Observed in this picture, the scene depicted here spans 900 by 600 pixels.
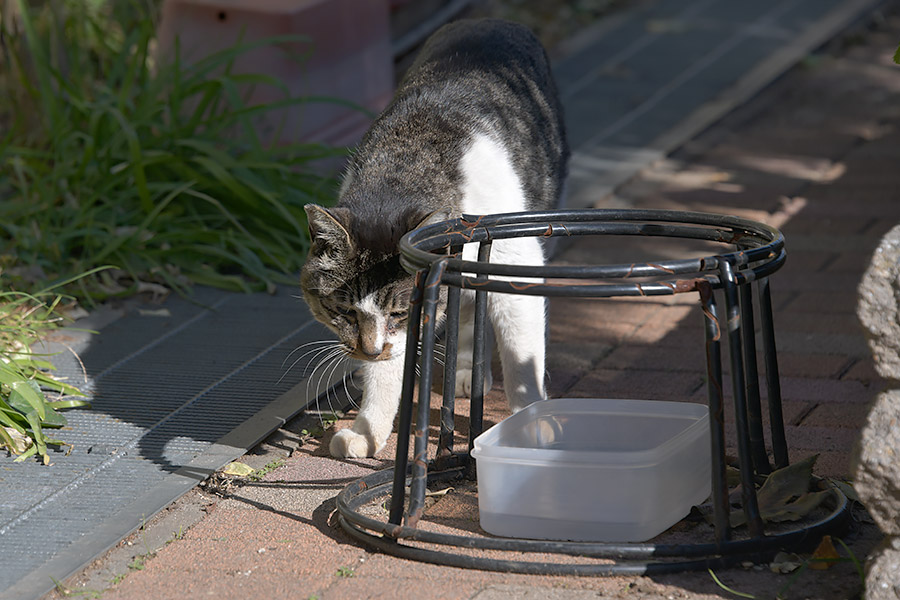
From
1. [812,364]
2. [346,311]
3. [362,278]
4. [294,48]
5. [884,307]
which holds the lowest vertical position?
[812,364]

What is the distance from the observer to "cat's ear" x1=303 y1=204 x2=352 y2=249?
253 cm

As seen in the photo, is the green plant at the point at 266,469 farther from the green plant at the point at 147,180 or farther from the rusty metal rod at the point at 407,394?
the green plant at the point at 147,180

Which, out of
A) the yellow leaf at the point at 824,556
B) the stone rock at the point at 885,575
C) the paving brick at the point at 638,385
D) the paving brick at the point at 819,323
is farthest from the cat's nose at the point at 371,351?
the paving brick at the point at 819,323

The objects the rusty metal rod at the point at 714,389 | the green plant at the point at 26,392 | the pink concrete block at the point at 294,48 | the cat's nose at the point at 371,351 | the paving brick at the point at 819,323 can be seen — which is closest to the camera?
the rusty metal rod at the point at 714,389

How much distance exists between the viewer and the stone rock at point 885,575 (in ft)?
5.90

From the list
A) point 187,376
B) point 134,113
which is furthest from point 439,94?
point 134,113

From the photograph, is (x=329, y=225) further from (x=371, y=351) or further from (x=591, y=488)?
(x=591, y=488)

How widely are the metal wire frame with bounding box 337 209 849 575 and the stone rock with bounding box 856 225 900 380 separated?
0.26 m

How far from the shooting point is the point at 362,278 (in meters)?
2.61

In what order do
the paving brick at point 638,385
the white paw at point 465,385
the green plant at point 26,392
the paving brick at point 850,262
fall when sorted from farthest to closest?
the paving brick at point 850,262 → the white paw at point 465,385 → the paving brick at point 638,385 → the green plant at point 26,392

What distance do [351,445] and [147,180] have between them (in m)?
2.11

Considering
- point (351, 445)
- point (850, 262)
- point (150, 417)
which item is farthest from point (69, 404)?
point (850, 262)

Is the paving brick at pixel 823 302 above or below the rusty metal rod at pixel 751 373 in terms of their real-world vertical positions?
below

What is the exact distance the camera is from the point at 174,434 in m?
2.88
